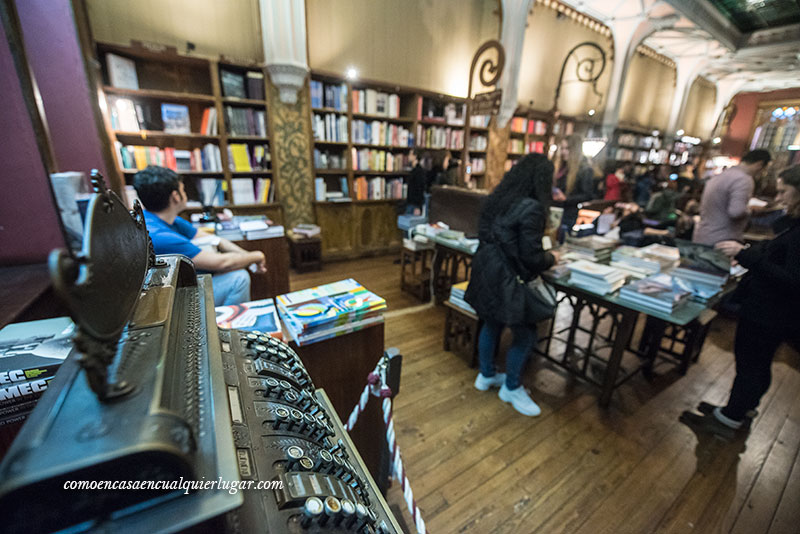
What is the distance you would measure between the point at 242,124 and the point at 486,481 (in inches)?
157

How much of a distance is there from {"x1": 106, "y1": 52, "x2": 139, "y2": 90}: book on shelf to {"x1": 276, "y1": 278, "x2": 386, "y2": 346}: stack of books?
3228mm

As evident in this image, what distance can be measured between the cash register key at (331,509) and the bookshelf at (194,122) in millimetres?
3605

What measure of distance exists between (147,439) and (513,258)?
5.59ft

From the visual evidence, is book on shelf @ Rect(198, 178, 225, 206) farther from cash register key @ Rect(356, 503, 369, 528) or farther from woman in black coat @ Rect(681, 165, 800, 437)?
→ woman in black coat @ Rect(681, 165, 800, 437)

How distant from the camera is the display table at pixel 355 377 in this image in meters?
1.25

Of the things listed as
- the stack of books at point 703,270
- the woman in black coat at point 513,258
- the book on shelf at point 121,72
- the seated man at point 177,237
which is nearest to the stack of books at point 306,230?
the seated man at point 177,237

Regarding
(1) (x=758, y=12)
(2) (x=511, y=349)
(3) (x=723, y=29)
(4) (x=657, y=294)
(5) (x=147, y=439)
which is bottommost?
(2) (x=511, y=349)

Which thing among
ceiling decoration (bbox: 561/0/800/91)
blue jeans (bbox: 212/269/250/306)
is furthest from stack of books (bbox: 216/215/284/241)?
ceiling decoration (bbox: 561/0/800/91)

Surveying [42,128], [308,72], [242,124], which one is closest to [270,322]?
[42,128]

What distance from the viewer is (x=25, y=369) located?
0.74 meters

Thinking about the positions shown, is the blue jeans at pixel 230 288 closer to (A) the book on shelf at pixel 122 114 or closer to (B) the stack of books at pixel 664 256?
(A) the book on shelf at pixel 122 114

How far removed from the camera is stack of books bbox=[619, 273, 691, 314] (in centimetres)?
169

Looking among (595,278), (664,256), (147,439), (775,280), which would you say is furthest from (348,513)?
(664,256)

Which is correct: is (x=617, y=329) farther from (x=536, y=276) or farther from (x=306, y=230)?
(x=306, y=230)
